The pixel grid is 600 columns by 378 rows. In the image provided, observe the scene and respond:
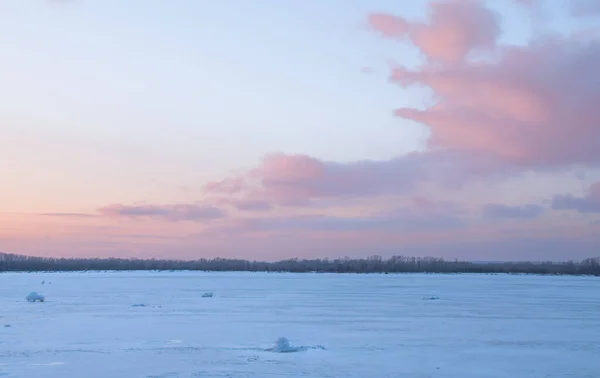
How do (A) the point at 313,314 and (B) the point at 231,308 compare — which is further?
(B) the point at 231,308

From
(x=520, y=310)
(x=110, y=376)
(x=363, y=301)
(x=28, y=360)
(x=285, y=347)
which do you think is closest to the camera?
(x=110, y=376)

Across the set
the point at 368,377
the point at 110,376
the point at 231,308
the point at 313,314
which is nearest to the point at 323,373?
the point at 368,377

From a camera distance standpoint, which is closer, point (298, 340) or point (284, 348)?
point (284, 348)

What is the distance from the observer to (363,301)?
926 inches

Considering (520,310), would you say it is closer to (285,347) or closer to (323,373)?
(285,347)

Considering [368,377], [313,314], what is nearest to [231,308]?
[313,314]

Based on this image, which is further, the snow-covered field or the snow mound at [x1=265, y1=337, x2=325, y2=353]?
the snow mound at [x1=265, y1=337, x2=325, y2=353]

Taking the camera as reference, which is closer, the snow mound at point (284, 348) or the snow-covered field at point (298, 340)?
the snow-covered field at point (298, 340)

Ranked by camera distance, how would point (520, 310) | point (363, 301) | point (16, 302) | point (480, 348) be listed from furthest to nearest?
point (363, 301), point (16, 302), point (520, 310), point (480, 348)

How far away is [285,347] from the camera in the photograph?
11.0 meters

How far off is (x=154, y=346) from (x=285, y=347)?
224cm

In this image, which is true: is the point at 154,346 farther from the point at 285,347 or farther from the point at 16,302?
the point at 16,302

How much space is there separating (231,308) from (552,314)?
28.5ft

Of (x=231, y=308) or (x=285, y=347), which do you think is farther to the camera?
(x=231, y=308)
